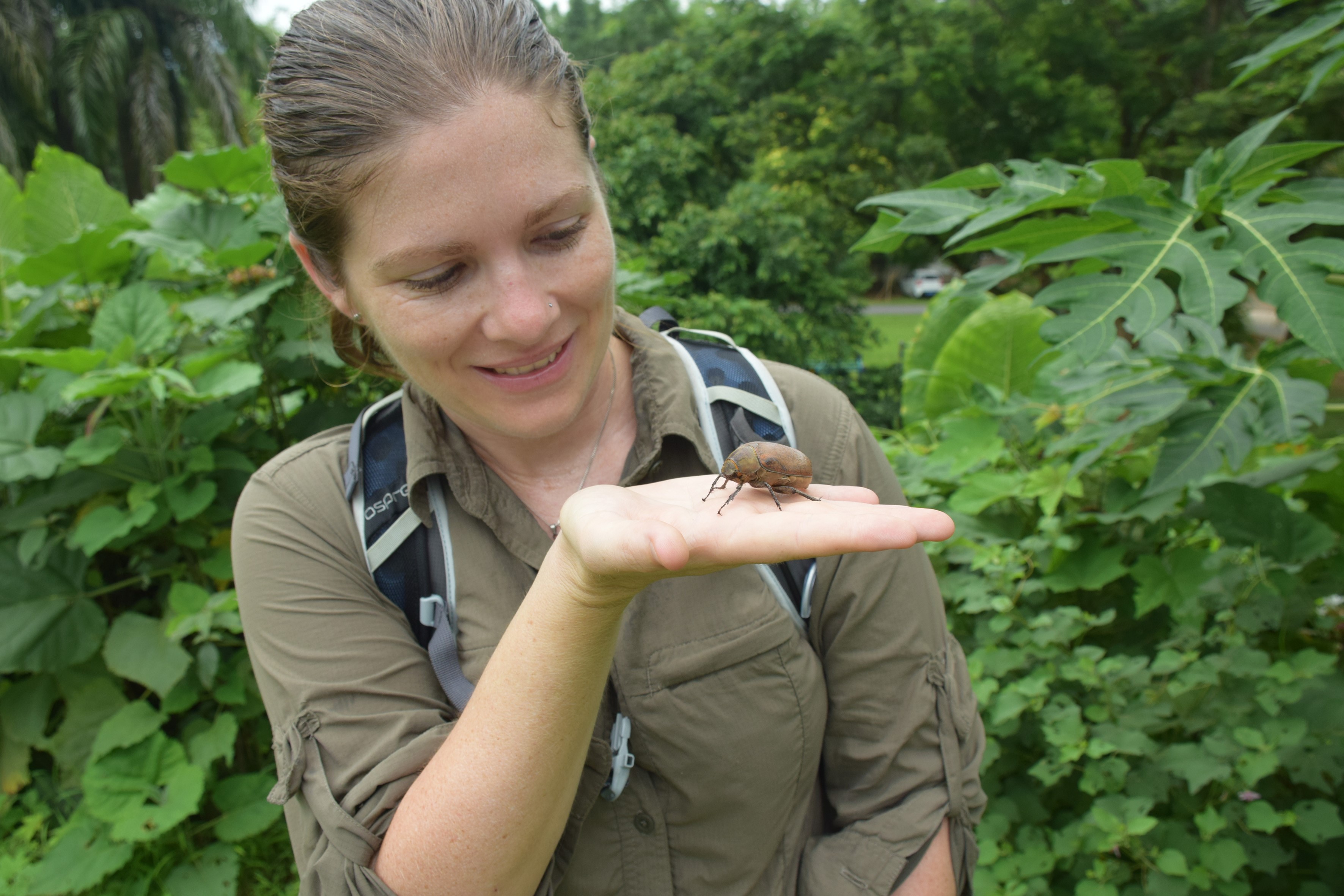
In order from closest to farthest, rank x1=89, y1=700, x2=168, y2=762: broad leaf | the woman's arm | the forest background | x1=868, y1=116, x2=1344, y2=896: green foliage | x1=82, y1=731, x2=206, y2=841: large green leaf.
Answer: the woman's arm, x1=868, y1=116, x2=1344, y2=896: green foliage, the forest background, x1=82, y1=731, x2=206, y2=841: large green leaf, x1=89, y1=700, x2=168, y2=762: broad leaf

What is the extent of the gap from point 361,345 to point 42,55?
28955 millimetres

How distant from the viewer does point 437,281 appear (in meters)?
1.62

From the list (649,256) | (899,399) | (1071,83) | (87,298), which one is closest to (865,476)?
(87,298)

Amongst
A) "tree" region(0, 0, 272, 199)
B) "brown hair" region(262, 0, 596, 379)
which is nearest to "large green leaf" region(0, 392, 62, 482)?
"brown hair" region(262, 0, 596, 379)

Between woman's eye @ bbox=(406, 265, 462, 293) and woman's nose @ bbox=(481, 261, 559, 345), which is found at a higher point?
woman's eye @ bbox=(406, 265, 462, 293)

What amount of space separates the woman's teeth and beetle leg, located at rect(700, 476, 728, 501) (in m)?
0.45

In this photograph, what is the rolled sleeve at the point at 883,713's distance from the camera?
1715 mm

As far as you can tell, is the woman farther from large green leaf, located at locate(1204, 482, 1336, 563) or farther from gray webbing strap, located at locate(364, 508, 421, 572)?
large green leaf, located at locate(1204, 482, 1336, 563)

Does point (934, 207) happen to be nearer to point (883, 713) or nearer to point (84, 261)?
point (883, 713)

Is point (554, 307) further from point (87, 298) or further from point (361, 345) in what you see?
point (87, 298)

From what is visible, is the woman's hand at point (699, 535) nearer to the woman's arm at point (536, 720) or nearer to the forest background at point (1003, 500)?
the woman's arm at point (536, 720)

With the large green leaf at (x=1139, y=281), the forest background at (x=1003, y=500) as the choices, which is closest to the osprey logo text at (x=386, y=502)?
the forest background at (x=1003, y=500)

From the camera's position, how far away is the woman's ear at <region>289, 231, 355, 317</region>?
1841 mm

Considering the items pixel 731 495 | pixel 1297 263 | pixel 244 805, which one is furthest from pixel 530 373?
pixel 244 805
